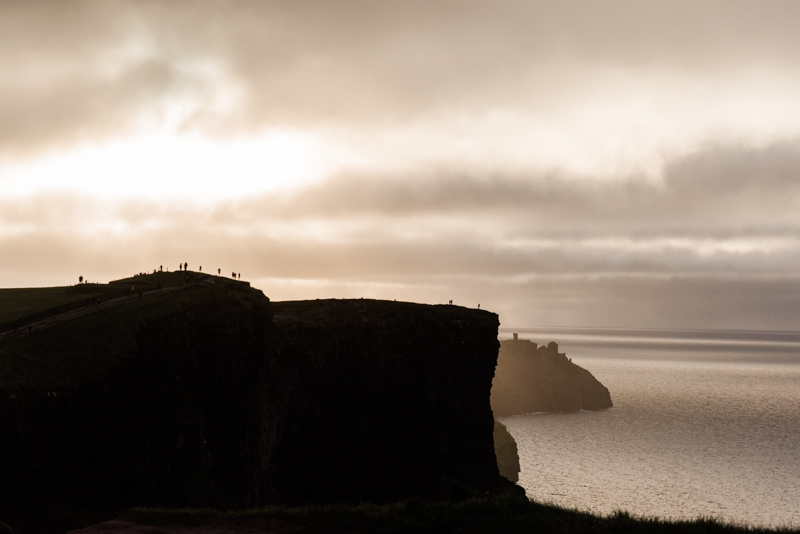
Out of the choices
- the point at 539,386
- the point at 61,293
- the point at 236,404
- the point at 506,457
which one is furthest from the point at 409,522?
the point at 539,386

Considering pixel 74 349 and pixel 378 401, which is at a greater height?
pixel 74 349

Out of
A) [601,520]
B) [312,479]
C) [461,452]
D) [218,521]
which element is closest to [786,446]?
[461,452]

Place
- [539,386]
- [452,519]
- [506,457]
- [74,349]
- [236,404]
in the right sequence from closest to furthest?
[452,519] < [74,349] < [236,404] < [506,457] < [539,386]

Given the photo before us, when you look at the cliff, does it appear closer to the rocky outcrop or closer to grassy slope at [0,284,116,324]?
the rocky outcrop

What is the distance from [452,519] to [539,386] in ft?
553

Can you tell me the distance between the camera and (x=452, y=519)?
3003cm

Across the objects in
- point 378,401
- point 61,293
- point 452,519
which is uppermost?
point 61,293

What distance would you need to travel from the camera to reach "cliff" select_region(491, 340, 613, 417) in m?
188

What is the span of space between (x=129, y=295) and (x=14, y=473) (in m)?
23.1

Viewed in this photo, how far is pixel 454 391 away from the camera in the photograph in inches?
3007

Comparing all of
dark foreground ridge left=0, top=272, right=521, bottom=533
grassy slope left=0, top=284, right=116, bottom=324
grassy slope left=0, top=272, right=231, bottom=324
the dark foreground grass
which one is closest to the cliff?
dark foreground ridge left=0, top=272, right=521, bottom=533

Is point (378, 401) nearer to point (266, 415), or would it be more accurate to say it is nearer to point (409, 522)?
point (266, 415)

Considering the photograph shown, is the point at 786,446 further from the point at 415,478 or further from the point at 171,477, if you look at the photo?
the point at 171,477

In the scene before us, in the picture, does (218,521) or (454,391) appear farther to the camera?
(454,391)
